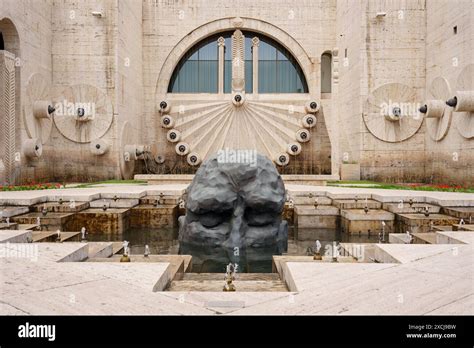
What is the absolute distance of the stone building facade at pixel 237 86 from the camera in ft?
42.0

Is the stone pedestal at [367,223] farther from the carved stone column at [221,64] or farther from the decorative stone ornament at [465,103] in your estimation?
the carved stone column at [221,64]

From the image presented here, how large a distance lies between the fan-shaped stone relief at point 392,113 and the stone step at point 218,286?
12.1 m

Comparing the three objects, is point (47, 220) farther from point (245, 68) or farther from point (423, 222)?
point (245, 68)

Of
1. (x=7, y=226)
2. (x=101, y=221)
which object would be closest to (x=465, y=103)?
(x=101, y=221)

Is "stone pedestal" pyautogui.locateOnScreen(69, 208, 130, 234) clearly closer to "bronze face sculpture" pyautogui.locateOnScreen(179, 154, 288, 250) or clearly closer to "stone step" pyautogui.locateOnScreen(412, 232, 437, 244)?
"bronze face sculpture" pyautogui.locateOnScreen(179, 154, 288, 250)

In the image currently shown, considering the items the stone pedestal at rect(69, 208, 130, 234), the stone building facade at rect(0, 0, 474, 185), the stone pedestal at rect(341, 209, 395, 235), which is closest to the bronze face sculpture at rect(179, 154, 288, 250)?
the stone pedestal at rect(341, 209, 395, 235)

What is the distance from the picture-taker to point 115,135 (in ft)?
49.2

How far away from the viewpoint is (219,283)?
3848 millimetres

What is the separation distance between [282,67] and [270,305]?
684 inches

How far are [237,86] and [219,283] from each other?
14868mm

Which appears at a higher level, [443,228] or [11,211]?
[11,211]

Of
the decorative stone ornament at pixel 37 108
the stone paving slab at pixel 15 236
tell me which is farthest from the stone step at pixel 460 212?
the decorative stone ornament at pixel 37 108

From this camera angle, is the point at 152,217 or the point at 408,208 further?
the point at 152,217

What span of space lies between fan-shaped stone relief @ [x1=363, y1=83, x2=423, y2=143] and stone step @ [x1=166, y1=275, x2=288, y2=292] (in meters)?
12.1
